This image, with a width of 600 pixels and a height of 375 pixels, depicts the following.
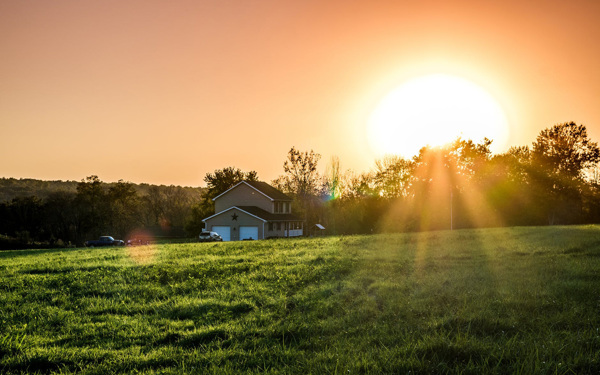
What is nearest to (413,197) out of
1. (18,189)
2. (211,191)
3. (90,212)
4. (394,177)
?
(394,177)

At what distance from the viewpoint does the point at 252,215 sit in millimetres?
54094

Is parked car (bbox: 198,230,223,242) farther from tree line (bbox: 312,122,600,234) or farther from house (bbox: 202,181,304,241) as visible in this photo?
tree line (bbox: 312,122,600,234)

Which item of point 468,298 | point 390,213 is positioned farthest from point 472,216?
point 468,298

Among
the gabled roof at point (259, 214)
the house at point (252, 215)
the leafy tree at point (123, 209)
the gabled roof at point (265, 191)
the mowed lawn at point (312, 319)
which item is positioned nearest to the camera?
the mowed lawn at point (312, 319)

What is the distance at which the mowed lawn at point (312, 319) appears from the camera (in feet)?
20.0

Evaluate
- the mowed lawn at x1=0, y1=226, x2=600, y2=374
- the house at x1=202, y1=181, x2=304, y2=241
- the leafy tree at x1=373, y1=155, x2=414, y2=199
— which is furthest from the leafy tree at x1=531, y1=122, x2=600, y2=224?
the mowed lawn at x1=0, y1=226, x2=600, y2=374

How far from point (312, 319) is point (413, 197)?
166ft

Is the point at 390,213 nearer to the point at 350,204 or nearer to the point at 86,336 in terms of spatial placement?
the point at 350,204

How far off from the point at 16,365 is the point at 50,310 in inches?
157

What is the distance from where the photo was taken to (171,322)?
890cm

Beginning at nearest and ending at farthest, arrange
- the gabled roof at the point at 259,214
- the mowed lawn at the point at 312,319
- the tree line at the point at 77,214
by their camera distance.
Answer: the mowed lawn at the point at 312,319 → the gabled roof at the point at 259,214 → the tree line at the point at 77,214

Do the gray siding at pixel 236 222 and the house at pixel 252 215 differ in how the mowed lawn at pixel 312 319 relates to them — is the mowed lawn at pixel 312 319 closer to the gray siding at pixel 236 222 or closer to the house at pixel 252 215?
the gray siding at pixel 236 222

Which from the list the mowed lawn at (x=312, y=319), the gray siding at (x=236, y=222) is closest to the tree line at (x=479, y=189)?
the gray siding at (x=236, y=222)

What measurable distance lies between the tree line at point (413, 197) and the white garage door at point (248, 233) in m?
13.4
